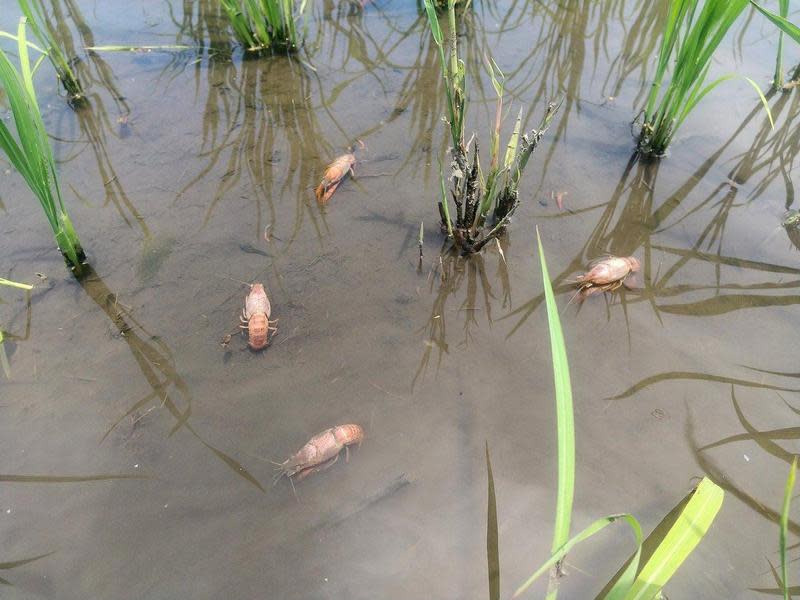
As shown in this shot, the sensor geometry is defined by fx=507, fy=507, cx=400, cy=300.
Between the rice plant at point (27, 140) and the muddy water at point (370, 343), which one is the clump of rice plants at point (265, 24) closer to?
the muddy water at point (370, 343)

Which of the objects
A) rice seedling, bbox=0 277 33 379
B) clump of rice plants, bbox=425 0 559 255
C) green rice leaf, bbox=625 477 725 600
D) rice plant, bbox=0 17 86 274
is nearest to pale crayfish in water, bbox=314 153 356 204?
clump of rice plants, bbox=425 0 559 255

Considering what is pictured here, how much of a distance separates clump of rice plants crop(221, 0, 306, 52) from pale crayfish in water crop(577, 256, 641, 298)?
317cm

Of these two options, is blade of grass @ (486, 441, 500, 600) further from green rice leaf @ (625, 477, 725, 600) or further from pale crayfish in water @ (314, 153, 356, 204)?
pale crayfish in water @ (314, 153, 356, 204)

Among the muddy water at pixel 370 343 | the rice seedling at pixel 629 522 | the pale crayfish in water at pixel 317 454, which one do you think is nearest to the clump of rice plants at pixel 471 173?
the muddy water at pixel 370 343

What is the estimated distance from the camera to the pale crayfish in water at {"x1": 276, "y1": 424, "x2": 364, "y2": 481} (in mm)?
2283

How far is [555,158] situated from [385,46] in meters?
2.00

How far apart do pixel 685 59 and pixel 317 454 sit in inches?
120

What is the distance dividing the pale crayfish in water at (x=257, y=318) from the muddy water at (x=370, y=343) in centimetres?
8

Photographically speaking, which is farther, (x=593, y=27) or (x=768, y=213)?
(x=593, y=27)

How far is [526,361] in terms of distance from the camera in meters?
2.65

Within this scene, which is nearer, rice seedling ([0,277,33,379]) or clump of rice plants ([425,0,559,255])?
rice seedling ([0,277,33,379])

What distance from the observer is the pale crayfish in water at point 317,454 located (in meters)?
2.28

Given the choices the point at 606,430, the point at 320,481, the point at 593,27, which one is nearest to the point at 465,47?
the point at 593,27

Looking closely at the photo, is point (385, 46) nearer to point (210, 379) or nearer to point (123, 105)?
point (123, 105)
